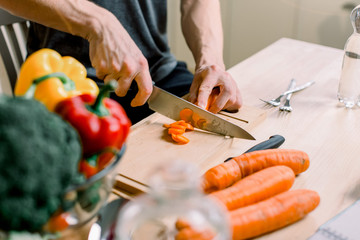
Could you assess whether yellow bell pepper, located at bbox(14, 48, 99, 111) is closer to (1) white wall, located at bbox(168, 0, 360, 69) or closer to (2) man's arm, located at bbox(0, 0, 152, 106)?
(2) man's arm, located at bbox(0, 0, 152, 106)

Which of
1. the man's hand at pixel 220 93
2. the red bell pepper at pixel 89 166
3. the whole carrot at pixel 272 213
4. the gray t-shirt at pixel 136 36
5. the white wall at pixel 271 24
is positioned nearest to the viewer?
the red bell pepper at pixel 89 166

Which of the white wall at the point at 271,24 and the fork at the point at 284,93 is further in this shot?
the white wall at the point at 271,24

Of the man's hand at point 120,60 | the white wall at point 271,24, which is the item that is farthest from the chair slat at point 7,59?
the white wall at point 271,24

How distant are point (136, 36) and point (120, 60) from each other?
20.2 inches

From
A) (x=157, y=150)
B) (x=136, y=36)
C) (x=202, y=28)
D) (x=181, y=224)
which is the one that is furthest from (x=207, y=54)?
(x=181, y=224)

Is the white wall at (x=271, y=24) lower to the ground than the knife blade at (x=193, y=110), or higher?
lower

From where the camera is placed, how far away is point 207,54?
1563 millimetres

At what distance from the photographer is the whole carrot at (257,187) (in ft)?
2.56

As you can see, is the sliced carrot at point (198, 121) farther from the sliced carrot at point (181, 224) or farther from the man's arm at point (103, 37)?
Result: the sliced carrot at point (181, 224)

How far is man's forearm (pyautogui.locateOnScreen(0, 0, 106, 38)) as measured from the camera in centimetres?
115

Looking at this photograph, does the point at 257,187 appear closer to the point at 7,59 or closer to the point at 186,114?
the point at 186,114

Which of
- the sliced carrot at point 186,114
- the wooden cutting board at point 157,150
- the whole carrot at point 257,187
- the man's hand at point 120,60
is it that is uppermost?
the man's hand at point 120,60

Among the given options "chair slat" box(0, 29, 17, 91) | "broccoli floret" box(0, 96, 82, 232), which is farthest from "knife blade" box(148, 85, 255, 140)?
"chair slat" box(0, 29, 17, 91)

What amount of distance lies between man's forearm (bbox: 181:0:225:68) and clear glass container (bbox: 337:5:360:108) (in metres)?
0.47
